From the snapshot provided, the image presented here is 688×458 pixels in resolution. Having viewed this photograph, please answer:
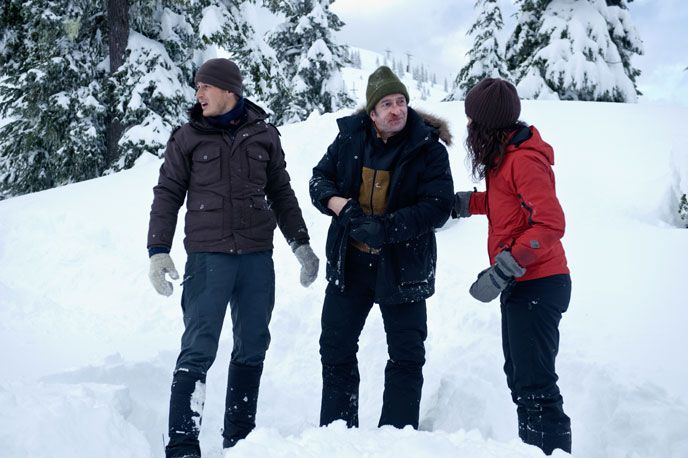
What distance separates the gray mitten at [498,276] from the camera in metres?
2.53

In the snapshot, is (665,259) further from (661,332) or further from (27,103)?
(27,103)

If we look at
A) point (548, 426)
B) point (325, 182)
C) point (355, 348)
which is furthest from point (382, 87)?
point (548, 426)

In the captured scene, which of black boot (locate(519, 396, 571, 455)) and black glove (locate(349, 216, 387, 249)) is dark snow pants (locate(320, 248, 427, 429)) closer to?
black glove (locate(349, 216, 387, 249))

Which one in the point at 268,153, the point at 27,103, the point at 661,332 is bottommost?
the point at 661,332

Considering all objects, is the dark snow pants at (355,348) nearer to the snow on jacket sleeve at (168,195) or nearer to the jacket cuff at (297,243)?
the jacket cuff at (297,243)

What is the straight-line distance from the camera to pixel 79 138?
36.6 feet

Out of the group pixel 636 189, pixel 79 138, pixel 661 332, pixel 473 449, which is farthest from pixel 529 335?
pixel 79 138

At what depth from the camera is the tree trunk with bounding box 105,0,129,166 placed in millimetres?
10659

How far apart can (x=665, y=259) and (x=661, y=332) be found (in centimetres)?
149

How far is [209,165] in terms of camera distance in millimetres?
3066

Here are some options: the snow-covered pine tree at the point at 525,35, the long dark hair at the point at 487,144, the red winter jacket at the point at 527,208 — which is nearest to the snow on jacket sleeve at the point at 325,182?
the long dark hair at the point at 487,144

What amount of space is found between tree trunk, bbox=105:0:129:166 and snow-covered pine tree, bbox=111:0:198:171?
6.4 inches

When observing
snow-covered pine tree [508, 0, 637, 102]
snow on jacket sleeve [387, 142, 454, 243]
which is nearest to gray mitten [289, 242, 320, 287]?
snow on jacket sleeve [387, 142, 454, 243]

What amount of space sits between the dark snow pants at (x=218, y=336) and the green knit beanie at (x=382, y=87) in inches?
45.8
